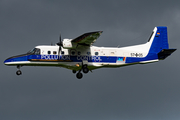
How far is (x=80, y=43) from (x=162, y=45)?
9.12m

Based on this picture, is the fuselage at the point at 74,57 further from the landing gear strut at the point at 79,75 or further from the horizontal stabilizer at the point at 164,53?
the horizontal stabilizer at the point at 164,53

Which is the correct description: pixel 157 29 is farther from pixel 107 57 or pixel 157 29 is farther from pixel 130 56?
pixel 107 57

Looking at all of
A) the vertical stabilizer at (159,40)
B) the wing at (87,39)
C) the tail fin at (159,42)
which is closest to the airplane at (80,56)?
the wing at (87,39)

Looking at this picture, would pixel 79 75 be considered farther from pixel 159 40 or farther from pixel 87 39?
pixel 159 40

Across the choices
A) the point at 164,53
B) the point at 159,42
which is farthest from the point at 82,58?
the point at 159,42

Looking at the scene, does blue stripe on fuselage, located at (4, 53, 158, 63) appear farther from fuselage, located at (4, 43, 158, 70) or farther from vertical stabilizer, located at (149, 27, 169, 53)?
vertical stabilizer, located at (149, 27, 169, 53)

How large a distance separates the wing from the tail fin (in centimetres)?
685

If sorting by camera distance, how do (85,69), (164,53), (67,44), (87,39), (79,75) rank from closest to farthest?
1. (87,39)
2. (67,44)
3. (85,69)
4. (79,75)
5. (164,53)

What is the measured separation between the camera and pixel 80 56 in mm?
25062

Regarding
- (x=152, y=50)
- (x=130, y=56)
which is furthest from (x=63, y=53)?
(x=152, y=50)

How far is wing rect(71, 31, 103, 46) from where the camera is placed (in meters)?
22.6

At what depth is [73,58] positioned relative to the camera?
2489 cm

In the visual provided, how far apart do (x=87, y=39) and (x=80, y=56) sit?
2090mm

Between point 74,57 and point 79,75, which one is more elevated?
point 74,57
